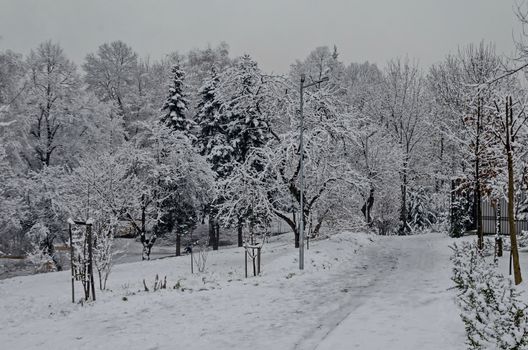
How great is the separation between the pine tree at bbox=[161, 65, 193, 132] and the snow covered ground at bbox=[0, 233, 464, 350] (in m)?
15.4

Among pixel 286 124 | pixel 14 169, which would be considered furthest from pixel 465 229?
pixel 14 169

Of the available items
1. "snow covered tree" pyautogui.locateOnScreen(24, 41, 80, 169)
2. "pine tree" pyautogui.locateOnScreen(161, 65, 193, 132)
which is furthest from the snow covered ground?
"pine tree" pyautogui.locateOnScreen(161, 65, 193, 132)

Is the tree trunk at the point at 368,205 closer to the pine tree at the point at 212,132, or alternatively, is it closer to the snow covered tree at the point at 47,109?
the pine tree at the point at 212,132

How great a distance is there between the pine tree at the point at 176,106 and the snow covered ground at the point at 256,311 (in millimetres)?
15424

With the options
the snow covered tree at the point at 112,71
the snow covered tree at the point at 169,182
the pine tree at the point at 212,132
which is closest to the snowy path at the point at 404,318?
the snow covered tree at the point at 169,182

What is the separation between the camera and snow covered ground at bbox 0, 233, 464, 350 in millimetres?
9547

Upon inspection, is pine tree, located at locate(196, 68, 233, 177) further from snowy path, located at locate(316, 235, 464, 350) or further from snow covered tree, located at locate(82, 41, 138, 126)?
snowy path, located at locate(316, 235, 464, 350)

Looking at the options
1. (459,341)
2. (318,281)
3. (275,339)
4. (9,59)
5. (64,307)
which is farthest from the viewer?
(9,59)

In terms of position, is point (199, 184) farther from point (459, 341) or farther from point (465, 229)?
point (459, 341)

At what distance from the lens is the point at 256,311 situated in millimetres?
12078

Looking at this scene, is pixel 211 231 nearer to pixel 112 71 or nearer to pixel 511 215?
pixel 112 71

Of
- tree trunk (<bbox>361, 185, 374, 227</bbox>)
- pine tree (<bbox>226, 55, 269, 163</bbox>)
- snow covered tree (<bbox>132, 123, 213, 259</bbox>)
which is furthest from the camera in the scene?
tree trunk (<bbox>361, 185, 374, 227</bbox>)

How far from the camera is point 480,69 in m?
29.2

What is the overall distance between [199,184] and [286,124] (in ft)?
22.9
